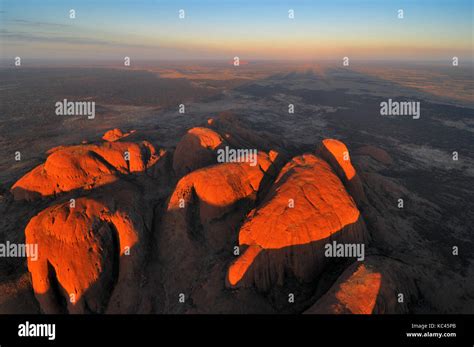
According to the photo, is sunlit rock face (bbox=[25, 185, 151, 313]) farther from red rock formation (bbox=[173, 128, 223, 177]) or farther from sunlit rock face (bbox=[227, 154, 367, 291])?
red rock formation (bbox=[173, 128, 223, 177])

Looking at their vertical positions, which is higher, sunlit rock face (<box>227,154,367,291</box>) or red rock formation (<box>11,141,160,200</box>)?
red rock formation (<box>11,141,160,200</box>)

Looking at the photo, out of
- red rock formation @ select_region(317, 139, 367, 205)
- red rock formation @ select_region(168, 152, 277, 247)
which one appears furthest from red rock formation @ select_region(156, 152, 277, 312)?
red rock formation @ select_region(317, 139, 367, 205)

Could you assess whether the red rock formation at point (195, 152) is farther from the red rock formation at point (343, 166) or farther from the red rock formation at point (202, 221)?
the red rock formation at point (343, 166)

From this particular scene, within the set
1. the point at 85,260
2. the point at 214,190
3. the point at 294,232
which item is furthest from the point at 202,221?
the point at 85,260

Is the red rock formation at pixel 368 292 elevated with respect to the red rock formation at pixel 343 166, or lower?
lower

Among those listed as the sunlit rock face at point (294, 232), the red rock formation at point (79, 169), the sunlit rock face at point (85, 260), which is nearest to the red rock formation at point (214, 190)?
the sunlit rock face at point (294, 232)

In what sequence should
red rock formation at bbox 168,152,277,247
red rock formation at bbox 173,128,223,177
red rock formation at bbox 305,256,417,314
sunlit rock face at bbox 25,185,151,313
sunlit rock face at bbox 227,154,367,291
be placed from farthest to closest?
1. red rock formation at bbox 173,128,223,177
2. red rock formation at bbox 168,152,277,247
3. sunlit rock face at bbox 227,154,367,291
4. sunlit rock face at bbox 25,185,151,313
5. red rock formation at bbox 305,256,417,314
